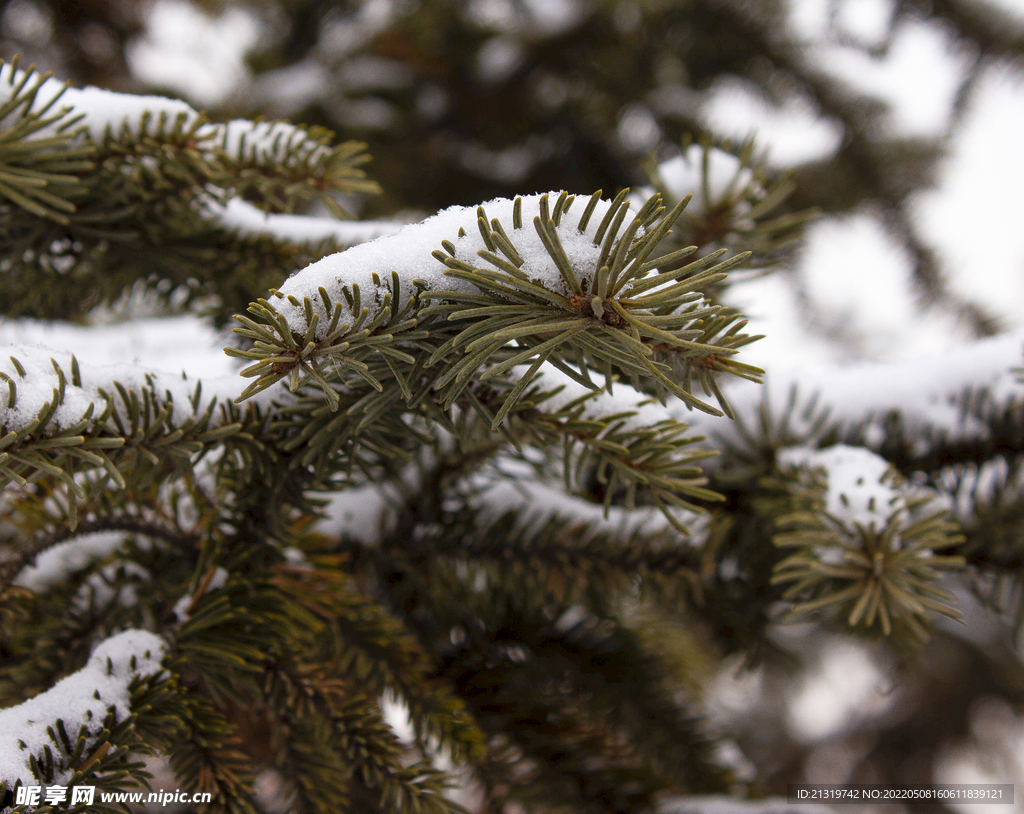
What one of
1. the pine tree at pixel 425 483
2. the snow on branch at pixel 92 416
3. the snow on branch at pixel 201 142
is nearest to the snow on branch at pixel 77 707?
the pine tree at pixel 425 483

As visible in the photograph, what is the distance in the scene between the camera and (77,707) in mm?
446

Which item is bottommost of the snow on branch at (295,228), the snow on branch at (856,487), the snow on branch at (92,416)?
the snow on branch at (856,487)

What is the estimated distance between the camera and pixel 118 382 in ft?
1.50

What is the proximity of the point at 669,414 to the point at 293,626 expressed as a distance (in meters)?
0.41

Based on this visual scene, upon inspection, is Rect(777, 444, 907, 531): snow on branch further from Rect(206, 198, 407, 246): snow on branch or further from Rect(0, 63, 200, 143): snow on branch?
Rect(0, 63, 200, 143): snow on branch

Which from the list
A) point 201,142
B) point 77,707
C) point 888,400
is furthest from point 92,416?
point 888,400

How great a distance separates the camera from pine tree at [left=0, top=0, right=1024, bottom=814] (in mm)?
372

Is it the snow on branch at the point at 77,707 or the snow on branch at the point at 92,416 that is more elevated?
the snow on branch at the point at 92,416

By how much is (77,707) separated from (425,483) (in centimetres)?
35

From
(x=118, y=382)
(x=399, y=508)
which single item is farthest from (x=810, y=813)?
(x=118, y=382)

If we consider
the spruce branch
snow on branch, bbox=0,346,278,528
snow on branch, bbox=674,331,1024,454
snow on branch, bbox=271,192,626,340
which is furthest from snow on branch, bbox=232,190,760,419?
snow on branch, bbox=674,331,1024,454

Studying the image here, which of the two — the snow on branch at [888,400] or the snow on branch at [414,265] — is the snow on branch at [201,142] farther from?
the snow on branch at [888,400]

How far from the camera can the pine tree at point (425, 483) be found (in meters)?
0.37

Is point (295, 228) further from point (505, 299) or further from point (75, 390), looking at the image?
point (505, 299)
